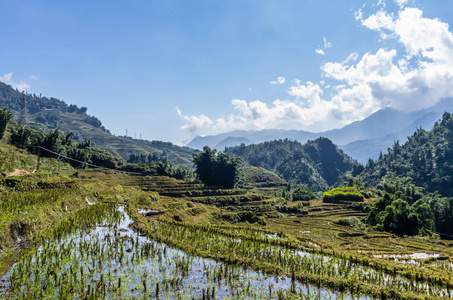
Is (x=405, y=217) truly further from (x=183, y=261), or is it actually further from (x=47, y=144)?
(x=47, y=144)

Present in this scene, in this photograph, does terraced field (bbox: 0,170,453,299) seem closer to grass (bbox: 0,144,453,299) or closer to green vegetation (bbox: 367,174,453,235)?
grass (bbox: 0,144,453,299)

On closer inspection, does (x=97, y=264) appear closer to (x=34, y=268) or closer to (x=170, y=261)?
(x=34, y=268)

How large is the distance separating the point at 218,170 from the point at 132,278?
204 feet

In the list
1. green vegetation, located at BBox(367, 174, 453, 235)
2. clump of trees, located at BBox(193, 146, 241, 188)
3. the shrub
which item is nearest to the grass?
green vegetation, located at BBox(367, 174, 453, 235)

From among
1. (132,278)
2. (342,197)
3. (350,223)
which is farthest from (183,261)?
(342,197)

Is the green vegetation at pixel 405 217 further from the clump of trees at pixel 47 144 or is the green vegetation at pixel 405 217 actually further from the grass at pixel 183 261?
the clump of trees at pixel 47 144

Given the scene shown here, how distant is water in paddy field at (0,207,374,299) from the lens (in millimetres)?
8578

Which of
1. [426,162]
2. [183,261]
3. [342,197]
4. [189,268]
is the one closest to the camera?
[189,268]

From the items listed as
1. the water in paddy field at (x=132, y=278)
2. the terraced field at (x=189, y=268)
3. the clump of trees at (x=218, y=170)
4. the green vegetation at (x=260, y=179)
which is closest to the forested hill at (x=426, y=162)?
the green vegetation at (x=260, y=179)

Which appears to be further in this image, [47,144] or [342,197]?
[342,197]

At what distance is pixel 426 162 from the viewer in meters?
125

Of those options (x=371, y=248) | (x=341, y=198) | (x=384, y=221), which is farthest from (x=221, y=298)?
(x=341, y=198)

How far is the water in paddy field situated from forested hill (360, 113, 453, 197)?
127433 millimetres

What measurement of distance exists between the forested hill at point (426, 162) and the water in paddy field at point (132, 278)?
127m
